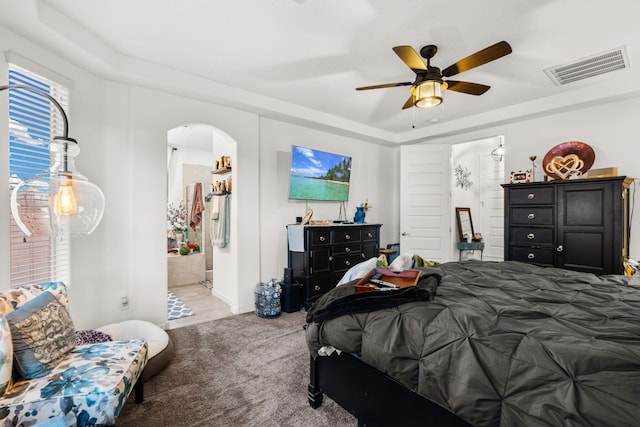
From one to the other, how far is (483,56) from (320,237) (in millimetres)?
2522

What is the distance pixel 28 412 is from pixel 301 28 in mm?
2768

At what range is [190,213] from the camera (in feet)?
19.6

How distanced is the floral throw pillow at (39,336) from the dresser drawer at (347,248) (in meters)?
2.82

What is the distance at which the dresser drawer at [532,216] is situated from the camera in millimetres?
3319

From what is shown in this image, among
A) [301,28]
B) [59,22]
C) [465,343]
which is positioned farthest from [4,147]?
[465,343]

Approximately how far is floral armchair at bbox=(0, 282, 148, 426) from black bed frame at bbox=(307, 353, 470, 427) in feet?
3.52

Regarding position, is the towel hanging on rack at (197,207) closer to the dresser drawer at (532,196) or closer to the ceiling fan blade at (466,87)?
the ceiling fan blade at (466,87)

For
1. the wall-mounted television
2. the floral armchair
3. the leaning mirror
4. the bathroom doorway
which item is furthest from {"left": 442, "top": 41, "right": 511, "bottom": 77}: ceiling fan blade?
the leaning mirror

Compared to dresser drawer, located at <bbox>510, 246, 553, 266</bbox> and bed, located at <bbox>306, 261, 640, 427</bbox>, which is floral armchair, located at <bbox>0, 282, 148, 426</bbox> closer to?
bed, located at <bbox>306, 261, 640, 427</bbox>

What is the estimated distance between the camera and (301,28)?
2311mm

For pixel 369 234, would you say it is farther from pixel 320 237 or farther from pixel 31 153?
pixel 31 153

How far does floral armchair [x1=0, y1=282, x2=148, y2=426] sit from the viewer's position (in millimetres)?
1320

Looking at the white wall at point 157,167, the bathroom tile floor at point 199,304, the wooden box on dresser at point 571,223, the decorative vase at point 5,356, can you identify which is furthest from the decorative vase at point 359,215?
the decorative vase at point 5,356

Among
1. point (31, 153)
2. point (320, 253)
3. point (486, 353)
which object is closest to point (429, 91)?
point (486, 353)
